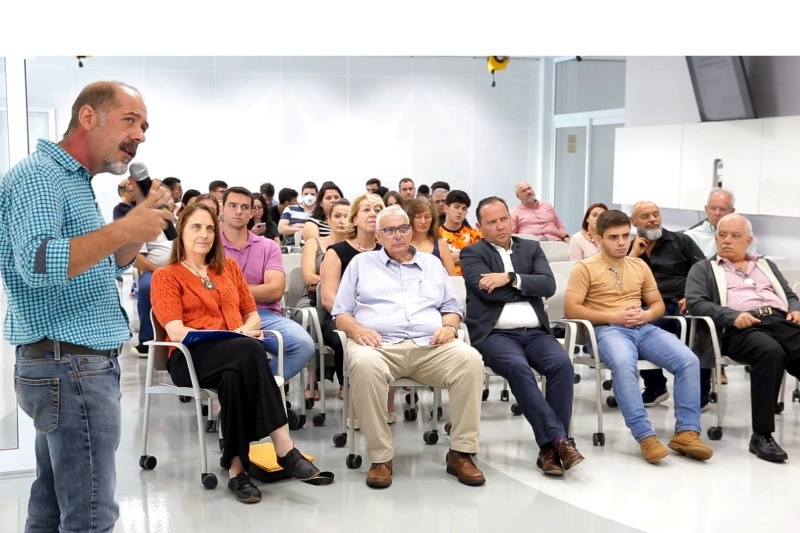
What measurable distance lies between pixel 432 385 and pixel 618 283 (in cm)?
134

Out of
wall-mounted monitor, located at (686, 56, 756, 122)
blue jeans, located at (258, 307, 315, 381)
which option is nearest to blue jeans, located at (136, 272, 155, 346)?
blue jeans, located at (258, 307, 315, 381)

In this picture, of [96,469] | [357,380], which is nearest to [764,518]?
[357,380]

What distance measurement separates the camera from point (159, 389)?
394cm

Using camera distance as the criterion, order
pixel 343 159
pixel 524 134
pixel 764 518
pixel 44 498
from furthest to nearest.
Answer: pixel 524 134 < pixel 343 159 < pixel 764 518 < pixel 44 498

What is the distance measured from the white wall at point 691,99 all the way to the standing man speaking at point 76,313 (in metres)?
7.11

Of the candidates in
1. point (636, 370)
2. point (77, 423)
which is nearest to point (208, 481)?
point (77, 423)

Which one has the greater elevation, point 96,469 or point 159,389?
point 96,469

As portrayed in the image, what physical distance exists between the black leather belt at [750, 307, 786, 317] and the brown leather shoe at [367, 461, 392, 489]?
7.34 feet

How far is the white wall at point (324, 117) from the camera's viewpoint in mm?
12383

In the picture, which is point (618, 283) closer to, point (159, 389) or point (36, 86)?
point (159, 389)

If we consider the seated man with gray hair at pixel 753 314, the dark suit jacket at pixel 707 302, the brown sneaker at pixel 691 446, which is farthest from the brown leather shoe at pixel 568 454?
the dark suit jacket at pixel 707 302

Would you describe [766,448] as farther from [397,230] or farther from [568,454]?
[397,230]

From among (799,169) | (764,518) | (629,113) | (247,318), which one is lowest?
(764,518)

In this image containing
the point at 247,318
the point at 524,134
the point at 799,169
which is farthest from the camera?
the point at 524,134
